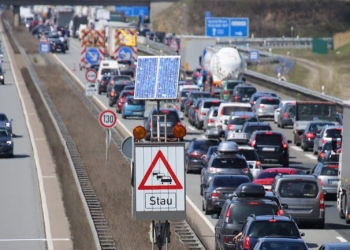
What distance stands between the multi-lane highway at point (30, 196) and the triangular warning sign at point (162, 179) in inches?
345

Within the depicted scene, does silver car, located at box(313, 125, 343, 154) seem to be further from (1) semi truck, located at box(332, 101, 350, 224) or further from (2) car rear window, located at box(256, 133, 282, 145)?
(1) semi truck, located at box(332, 101, 350, 224)

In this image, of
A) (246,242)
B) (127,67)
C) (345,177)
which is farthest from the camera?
(127,67)

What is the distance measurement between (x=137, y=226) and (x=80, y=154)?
715 inches

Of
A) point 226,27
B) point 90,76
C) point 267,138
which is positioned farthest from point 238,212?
point 226,27

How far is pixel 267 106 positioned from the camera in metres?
61.1

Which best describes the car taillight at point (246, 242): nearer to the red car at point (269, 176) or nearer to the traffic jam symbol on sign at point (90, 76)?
the red car at point (269, 176)

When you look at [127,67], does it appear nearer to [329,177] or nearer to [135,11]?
[329,177]

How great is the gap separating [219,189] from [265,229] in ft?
29.4

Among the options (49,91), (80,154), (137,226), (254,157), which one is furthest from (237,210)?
(49,91)

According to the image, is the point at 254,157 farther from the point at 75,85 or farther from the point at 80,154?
the point at 75,85

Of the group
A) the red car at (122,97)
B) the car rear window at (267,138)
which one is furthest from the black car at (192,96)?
the car rear window at (267,138)

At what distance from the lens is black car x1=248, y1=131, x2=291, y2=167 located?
42781mm

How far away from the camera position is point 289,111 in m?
57.2

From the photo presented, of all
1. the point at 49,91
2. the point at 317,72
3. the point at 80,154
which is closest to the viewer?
the point at 80,154
